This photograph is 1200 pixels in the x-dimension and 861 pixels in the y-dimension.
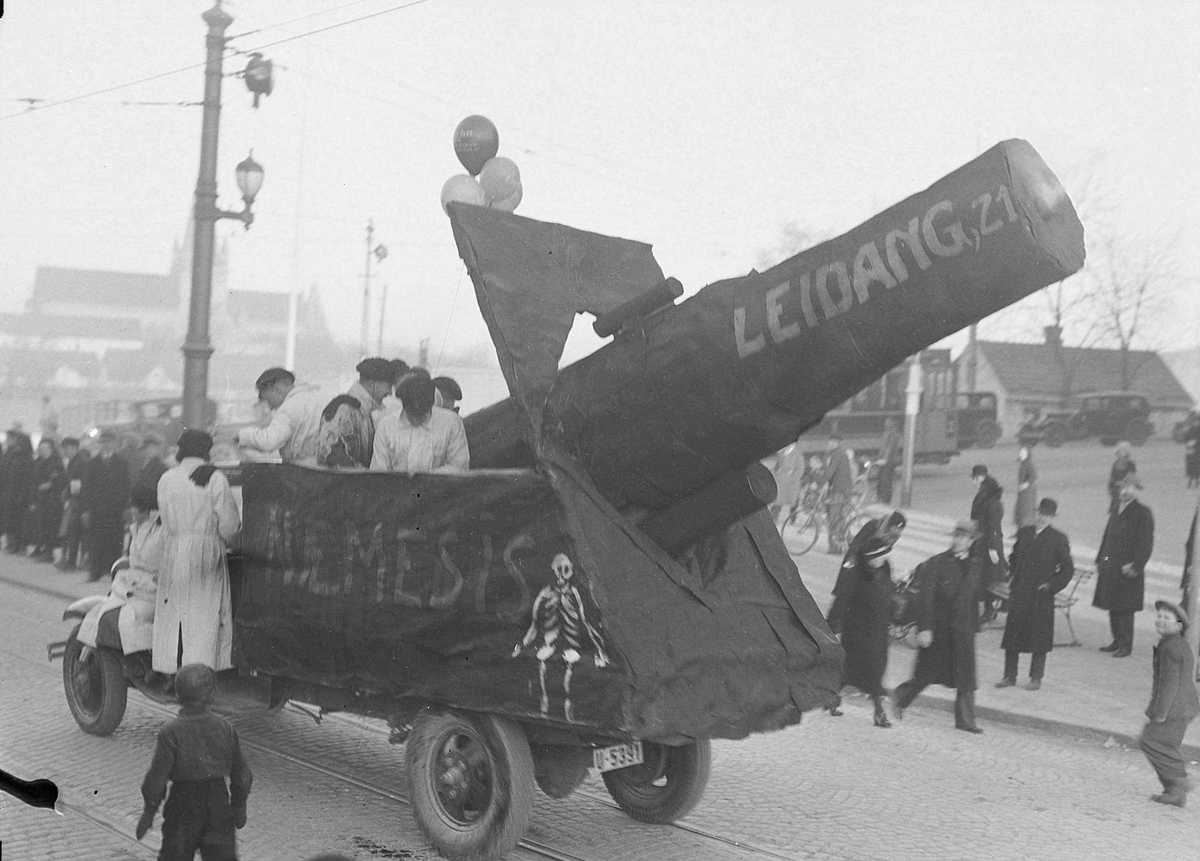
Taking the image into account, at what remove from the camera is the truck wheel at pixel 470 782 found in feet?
19.1

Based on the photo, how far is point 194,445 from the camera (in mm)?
7676

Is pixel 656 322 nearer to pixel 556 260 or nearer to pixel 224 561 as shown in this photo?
pixel 556 260

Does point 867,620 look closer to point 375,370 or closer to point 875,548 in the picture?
point 875,548

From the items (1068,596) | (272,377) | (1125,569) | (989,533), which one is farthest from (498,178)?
(1068,596)

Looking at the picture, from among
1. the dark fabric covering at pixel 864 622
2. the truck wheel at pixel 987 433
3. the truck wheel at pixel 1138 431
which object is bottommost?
the dark fabric covering at pixel 864 622

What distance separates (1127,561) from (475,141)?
7.24m

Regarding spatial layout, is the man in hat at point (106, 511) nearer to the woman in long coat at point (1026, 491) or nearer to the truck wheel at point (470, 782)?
the woman in long coat at point (1026, 491)

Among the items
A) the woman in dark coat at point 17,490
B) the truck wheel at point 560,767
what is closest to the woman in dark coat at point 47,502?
the woman in dark coat at point 17,490

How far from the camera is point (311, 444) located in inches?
295

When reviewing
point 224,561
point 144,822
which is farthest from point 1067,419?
point 144,822

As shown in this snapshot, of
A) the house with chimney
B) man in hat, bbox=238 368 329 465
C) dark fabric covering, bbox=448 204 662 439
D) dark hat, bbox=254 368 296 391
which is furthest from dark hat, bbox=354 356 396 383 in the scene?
the house with chimney

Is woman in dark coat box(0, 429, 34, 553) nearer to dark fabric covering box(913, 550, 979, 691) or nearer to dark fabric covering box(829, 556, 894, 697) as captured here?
dark fabric covering box(829, 556, 894, 697)

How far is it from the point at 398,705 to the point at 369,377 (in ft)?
7.29

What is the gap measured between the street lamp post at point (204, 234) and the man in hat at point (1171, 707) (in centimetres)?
946
